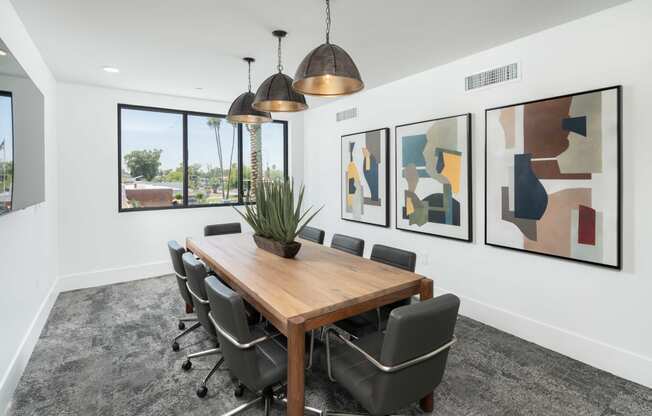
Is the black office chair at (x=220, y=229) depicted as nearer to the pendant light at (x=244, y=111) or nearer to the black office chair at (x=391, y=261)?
the pendant light at (x=244, y=111)

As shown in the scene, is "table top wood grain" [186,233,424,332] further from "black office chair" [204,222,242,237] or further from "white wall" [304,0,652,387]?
"white wall" [304,0,652,387]

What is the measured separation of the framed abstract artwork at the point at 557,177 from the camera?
250cm

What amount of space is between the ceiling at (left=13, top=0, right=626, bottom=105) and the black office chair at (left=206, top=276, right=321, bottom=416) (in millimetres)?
2012

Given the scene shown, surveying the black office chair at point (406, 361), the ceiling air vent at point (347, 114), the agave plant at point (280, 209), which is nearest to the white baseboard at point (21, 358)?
the agave plant at point (280, 209)

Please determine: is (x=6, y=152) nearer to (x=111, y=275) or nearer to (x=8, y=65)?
(x=8, y=65)

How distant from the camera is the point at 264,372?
72.3 inches

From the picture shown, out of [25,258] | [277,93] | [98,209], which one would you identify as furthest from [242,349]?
[98,209]

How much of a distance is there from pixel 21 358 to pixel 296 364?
7.52ft

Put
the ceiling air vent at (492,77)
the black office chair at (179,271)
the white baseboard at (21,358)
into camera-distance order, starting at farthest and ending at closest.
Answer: the ceiling air vent at (492,77) → the black office chair at (179,271) → the white baseboard at (21,358)

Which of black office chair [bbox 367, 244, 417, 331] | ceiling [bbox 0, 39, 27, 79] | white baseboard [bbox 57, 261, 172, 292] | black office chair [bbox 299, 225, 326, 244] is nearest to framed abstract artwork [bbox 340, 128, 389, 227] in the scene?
black office chair [bbox 299, 225, 326, 244]

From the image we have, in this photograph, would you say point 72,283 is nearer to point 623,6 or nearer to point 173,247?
Answer: point 173,247

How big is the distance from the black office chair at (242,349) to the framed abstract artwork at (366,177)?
9.26 feet

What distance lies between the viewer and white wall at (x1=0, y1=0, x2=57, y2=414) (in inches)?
89.0

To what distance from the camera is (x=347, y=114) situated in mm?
5078
